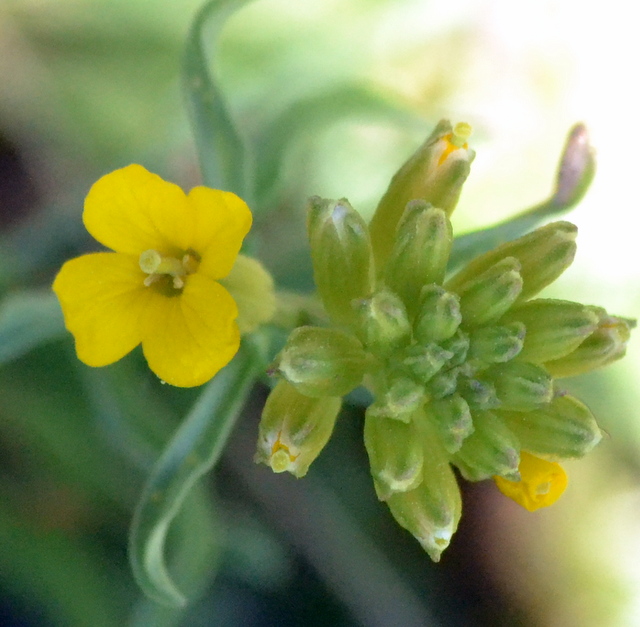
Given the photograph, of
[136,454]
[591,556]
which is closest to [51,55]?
[136,454]

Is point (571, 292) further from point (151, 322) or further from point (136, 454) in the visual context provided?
point (151, 322)

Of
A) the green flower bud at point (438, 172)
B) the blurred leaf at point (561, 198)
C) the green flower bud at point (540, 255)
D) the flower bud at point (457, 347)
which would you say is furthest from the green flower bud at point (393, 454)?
the blurred leaf at point (561, 198)

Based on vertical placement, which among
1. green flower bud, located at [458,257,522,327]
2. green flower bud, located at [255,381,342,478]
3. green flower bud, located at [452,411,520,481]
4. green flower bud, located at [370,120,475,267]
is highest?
green flower bud, located at [370,120,475,267]

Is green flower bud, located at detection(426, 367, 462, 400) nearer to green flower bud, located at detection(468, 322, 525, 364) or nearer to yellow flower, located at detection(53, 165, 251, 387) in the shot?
green flower bud, located at detection(468, 322, 525, 364)

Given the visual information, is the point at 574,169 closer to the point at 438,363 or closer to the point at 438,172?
the point at 438,172

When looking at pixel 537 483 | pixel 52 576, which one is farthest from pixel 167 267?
pixel 52 576

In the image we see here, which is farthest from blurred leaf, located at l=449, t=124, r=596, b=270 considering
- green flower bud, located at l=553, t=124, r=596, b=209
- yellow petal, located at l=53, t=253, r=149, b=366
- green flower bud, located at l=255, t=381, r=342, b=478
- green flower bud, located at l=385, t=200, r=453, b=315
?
yellow petal, located at l=53, t=253, r=149, b=366
